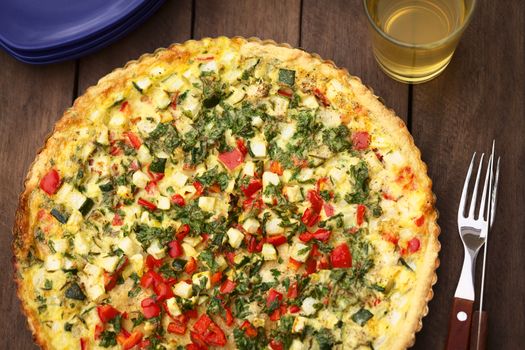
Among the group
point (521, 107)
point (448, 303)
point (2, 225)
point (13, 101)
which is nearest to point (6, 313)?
point (2, 225)

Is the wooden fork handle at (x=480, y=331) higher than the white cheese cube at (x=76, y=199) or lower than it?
lower

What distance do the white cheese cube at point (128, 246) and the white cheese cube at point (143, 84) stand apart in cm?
74

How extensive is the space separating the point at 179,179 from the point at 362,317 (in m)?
1.08

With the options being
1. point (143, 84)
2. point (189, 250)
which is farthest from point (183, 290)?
point (143, 84)

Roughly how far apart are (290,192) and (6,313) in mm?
1623

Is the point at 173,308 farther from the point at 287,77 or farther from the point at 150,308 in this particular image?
the point at 287,77

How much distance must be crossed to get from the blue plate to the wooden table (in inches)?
7.8

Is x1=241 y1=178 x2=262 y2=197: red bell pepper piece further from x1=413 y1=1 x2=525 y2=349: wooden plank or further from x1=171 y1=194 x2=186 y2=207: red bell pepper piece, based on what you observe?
x1=413 y1=1 x2=525 y2=349: wooden plank

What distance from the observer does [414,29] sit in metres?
4.36

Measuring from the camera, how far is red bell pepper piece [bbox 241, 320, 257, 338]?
401 cm

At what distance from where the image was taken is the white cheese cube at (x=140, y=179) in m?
4.18

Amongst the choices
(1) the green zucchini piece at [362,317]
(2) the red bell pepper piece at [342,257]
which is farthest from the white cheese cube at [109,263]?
(1) the green zucchini piece at [362,317]

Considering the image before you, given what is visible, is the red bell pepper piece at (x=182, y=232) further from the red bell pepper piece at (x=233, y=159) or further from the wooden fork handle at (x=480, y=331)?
the wooden fork handle at (x=480, y=331)

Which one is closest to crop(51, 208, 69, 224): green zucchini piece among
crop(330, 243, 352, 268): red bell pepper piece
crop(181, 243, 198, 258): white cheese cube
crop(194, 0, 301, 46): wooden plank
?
crop(181, 243, 198, 258): white cheese cube
